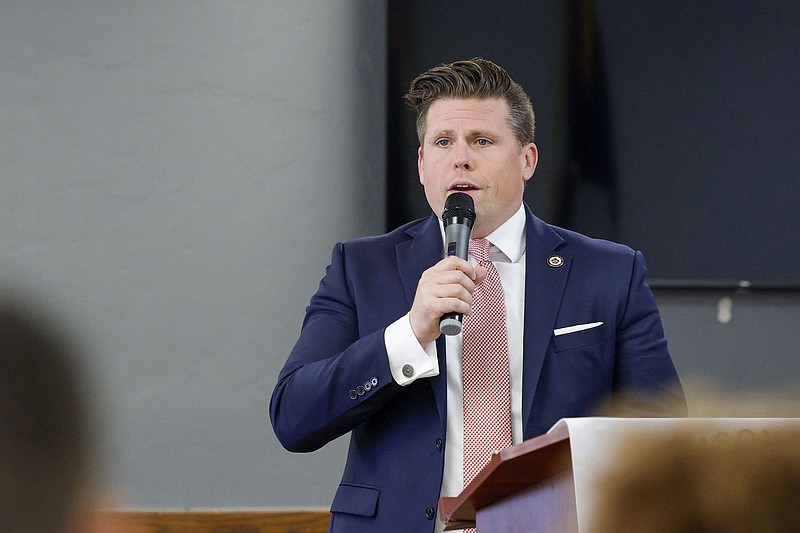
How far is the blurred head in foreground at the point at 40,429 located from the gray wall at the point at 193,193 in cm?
225

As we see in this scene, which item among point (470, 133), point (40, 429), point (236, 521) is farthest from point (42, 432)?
point (236, 521)

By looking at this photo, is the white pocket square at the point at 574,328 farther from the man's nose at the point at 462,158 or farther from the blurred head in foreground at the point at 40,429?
the blurred head in foreground at the point at 40,429

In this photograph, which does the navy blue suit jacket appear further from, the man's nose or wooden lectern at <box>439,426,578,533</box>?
wooden lectern at <box>439,426,578,533</box>

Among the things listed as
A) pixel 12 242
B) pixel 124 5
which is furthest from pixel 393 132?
pixel 12 242

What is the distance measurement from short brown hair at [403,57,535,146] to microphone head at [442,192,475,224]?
30 centimetres

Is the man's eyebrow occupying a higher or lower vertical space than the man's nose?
higher

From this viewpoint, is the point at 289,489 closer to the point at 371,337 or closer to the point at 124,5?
the point at 371,337

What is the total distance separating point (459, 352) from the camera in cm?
183

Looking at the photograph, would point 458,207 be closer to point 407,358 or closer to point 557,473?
point 407,358

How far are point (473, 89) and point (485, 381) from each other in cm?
58

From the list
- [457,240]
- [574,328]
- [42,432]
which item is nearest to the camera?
[42,432]

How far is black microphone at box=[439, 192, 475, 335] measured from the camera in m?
1.50

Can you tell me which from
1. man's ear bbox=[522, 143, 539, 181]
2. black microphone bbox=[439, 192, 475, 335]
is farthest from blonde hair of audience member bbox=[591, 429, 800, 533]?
man's ear bbox=[522, 143, 539, 181]

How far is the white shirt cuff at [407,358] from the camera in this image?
5.60ft
